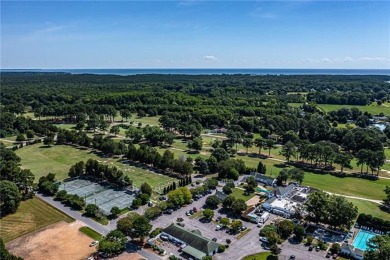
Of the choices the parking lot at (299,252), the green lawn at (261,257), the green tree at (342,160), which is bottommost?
the parking lot at (299,252)

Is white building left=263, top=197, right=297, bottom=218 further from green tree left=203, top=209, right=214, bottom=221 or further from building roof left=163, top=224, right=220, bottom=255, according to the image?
building roof left=163, top=224, right=220, bottom=255

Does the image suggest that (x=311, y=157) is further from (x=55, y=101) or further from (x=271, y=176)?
(x=55, y=101)

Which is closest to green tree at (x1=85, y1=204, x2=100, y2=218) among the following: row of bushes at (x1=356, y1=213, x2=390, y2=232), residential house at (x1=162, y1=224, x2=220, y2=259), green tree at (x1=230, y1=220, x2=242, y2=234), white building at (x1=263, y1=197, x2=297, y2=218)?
residential house at (x1=162, y1=224, x2=220, y2=259)

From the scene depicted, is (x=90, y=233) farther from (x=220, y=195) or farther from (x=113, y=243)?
(x=220, y=195)

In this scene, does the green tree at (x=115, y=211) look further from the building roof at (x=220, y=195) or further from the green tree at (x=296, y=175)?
the green tree at (x=296, y=175)

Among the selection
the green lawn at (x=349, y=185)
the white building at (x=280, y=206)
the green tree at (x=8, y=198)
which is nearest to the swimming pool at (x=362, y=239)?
the white building at (x=280, y=206)

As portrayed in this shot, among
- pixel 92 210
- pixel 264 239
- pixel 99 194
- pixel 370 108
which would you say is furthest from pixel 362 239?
pixel 370 108
